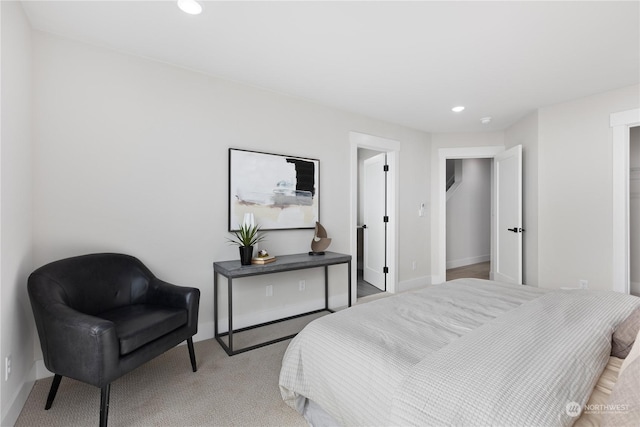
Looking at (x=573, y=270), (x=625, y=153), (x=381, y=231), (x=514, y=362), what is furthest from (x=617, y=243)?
(x=514, y=362)

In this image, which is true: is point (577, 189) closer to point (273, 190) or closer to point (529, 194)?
point (529, 194)

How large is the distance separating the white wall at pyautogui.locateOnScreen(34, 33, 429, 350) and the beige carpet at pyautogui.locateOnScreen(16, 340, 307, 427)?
64cm

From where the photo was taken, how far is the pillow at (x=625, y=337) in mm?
1316

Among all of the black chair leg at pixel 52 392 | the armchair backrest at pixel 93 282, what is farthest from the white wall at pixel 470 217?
the black chair leg at pixel 52 392

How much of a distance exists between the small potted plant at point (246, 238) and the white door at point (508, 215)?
10.8 feet

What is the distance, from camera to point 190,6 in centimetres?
183

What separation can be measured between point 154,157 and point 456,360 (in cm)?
256

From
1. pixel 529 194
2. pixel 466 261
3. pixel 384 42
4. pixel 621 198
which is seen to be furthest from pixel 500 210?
pixel 384 42

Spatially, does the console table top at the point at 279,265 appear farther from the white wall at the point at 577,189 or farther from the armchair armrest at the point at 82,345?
the white wall at the point at 577,189

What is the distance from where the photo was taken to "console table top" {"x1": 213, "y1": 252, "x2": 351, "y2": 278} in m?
2.48

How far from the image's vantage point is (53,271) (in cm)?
187

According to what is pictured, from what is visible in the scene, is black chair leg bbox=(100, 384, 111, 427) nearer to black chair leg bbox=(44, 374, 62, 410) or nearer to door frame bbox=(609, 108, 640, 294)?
black chair leg bbox=(44, 374, 62, 410)

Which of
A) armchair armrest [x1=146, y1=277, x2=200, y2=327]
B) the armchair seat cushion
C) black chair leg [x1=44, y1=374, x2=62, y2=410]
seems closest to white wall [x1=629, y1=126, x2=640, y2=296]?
armchair armrest [x1=146, y1=277, x2=200, y2=327]

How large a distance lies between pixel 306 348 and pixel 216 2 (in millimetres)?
2080
